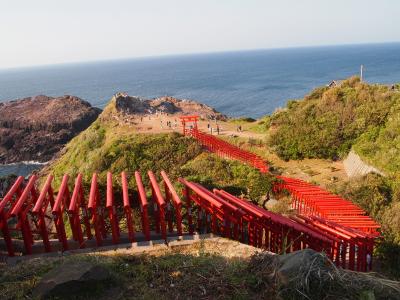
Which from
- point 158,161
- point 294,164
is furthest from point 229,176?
point 158,161

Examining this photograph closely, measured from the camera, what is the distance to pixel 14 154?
177ft

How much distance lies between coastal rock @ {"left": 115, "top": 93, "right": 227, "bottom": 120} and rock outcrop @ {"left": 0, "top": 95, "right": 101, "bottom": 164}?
1581 centimetres

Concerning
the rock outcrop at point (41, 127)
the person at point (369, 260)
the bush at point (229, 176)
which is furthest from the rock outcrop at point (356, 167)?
the rock outcrop at point (41, 127)

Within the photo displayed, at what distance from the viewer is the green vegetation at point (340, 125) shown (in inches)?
945

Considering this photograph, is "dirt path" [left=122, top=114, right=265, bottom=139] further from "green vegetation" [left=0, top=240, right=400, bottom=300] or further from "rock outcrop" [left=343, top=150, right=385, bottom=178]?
"green vegetation" [left=0, top=240, right=400, bottom=300]

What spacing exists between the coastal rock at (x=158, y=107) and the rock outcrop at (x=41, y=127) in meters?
15.8

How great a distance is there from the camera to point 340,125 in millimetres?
26062

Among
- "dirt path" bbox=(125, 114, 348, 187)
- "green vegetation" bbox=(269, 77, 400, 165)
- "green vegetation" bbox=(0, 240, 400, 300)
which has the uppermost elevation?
"green vegetation" bbox=(0, 240, 400, 300)

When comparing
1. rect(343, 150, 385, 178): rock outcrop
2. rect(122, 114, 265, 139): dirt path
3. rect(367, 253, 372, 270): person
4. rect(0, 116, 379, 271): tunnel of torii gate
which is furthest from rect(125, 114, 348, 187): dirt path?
rect(0, 116, 379, 271): tunnel of torii gate

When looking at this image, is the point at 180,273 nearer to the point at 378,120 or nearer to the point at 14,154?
the point at 378,120

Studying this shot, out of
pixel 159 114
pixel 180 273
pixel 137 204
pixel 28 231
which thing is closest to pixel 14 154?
pixel 159 114

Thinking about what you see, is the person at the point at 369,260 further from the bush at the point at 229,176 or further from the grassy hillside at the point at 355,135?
the bush at the point at 229,176

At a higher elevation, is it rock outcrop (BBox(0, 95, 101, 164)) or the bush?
the bush

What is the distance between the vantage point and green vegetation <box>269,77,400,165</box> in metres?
24.0
